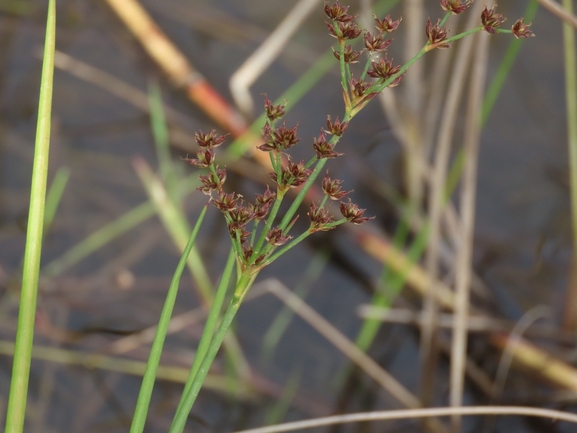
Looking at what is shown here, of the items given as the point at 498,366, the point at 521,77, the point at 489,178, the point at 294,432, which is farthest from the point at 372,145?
the point at 294,432

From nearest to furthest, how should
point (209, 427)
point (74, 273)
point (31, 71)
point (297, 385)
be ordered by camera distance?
point (209, 427), point (297, 385), point (74, 273), point (31, 71)

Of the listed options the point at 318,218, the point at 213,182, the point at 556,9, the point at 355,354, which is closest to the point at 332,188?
the point at 318,218

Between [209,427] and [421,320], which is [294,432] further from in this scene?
[421,320]

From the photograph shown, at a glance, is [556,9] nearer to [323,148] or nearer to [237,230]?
[323,148]

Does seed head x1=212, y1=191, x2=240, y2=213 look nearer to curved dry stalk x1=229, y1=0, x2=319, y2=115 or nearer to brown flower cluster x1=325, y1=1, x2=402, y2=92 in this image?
brown flower cluster x1=325, y1=1, x2=402, y2=92

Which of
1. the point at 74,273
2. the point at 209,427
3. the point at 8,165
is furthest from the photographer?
the point at 8,165

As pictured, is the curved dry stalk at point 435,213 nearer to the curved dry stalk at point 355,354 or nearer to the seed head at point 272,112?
the curved dry stalk at point 355,354
